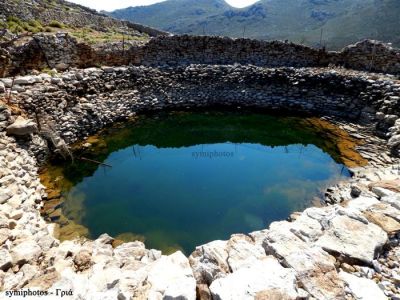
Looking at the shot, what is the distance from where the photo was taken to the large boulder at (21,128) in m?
14.9

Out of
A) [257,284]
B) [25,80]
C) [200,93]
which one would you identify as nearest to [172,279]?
[257,284]

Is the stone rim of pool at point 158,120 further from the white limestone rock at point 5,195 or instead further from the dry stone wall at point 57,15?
the dry stone wall at point 57,15

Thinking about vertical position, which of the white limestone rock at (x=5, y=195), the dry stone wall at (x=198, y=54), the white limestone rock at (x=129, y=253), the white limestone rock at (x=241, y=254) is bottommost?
the white limestone rock at (x=129, y=253)

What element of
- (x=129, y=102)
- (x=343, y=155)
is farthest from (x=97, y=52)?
(x=343, y=155)

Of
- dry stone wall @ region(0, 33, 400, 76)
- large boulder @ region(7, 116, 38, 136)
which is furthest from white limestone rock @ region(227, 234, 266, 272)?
dry stone wall @ region(0, 33, 400, 76)

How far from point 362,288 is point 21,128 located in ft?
50.4

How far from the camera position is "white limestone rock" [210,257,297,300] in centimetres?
586

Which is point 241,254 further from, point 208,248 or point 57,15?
point 57,15

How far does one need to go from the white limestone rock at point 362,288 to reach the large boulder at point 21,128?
14839mm

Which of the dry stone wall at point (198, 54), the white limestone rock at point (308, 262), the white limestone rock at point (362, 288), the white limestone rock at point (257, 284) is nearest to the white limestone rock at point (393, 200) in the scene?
the white limestone rock at point (308, 262)

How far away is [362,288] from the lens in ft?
20.3

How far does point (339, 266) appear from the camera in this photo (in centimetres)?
707

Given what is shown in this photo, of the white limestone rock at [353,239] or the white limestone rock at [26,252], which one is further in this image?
the white limestone rock at [26,252]

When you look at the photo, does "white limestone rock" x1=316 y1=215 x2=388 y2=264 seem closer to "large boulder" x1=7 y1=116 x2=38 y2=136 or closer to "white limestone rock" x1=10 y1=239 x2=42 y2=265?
"white limestone rock" x1=10 y1=239 x2=42 y2=265
